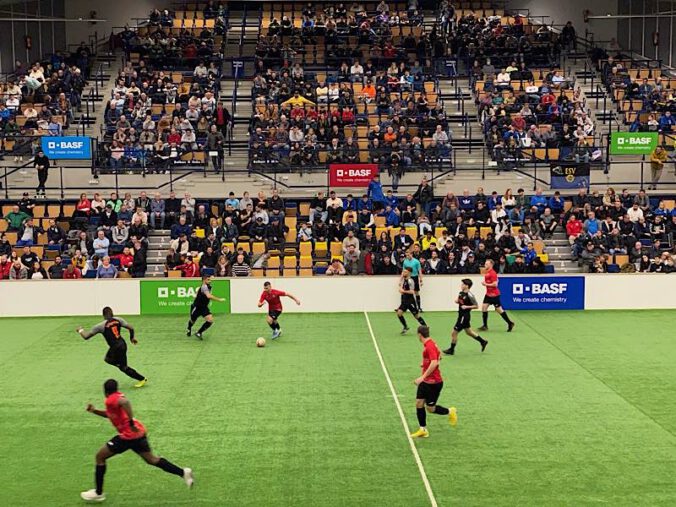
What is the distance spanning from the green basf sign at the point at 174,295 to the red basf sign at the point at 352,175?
324 inches

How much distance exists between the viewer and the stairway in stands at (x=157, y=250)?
30.1 meters

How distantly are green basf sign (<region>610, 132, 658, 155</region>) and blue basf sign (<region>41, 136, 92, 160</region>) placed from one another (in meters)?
18.5

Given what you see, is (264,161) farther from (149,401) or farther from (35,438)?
(35,438)

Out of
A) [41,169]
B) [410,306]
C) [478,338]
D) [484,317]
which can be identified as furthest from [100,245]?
[478,338]

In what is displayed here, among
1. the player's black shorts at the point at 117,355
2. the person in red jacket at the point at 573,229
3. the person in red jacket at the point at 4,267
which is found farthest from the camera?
the person in red jacket at the point at 573,229

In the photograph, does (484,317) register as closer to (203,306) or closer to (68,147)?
(203,306)

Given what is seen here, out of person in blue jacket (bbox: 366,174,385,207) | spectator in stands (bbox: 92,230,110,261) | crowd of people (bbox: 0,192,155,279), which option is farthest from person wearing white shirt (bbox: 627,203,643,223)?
spectator in stands (bbox: 92,230,110,261)

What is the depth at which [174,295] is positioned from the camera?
1051 inches

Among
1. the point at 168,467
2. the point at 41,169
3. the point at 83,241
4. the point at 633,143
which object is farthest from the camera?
the point at 41,169

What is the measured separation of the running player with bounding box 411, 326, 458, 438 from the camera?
46.2ft

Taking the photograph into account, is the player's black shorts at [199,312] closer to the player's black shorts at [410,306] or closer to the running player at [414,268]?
the player's black shorts at [410,306]

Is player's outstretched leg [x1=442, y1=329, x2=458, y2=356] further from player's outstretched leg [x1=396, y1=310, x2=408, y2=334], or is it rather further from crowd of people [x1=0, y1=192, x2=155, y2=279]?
crowd of people [x1=0, y1=192, x2=155, y2=279]

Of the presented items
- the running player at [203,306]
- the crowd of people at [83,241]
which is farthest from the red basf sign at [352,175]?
the running player at [203,306]

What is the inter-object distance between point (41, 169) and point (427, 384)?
78.9 ft
